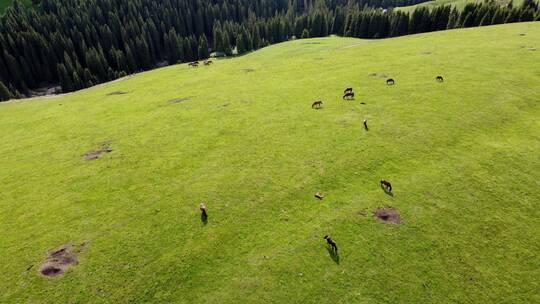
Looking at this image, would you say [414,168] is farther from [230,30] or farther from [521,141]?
[230,30]

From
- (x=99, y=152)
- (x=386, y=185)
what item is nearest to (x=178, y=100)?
(x=99, y=152)

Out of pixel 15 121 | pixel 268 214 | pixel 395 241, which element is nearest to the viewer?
pixel 395 241

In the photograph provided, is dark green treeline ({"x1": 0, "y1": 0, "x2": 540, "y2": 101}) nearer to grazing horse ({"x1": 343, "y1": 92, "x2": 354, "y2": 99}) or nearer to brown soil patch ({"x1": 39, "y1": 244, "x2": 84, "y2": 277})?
grazing horse ({"x1": 343, "y1": 92, "x2": 354, "y2": 99})

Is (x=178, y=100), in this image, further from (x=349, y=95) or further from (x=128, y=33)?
(x=128, y=33)

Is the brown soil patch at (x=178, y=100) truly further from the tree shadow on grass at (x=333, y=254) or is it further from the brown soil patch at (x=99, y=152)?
the tree shadow on grass at (x=333, y=254)

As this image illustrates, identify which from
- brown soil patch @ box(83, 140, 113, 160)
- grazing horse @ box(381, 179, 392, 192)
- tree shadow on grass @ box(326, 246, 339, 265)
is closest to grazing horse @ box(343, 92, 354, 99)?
grazing horse @ box(381, 179, 392, 192)

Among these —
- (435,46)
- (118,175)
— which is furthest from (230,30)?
(118,175)

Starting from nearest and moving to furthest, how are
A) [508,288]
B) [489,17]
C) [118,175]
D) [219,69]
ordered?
[508,288] < [118,175] < [219,69] < [489,17]
